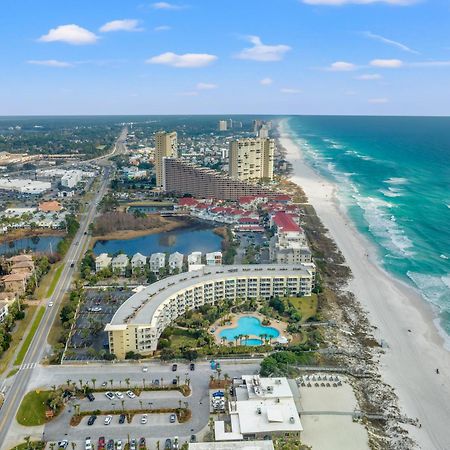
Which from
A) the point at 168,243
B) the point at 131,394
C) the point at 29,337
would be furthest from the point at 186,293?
the point at 168,243

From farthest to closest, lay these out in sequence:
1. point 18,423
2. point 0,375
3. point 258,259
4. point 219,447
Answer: point 258,259 < point 0,375 < point 18,423 < point 219,447

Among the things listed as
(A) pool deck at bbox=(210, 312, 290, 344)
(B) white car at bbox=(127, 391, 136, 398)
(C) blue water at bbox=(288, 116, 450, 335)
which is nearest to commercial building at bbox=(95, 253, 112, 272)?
(A) pool deck at bbox=(210, 312, 290, 344)

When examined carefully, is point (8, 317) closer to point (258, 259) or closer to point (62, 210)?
point (258, 259)

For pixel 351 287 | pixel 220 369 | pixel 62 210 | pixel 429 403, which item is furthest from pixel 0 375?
pixel 62 210

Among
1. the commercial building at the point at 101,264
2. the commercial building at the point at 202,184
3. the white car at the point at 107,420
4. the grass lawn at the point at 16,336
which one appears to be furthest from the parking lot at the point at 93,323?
the commercial building at the point at 202,184

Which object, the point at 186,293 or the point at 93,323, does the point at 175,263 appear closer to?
the point at 186,293

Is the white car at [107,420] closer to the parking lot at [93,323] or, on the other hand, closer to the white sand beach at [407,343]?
the parking lot at [93,323]
